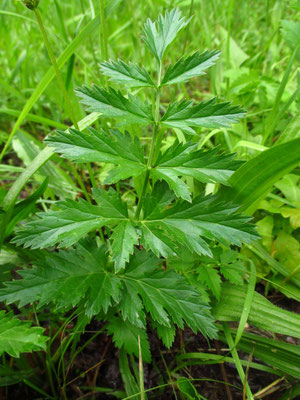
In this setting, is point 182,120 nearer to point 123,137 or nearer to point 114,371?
point 123,137

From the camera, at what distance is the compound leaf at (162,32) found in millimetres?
935

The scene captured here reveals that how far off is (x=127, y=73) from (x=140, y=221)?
0.45 meters

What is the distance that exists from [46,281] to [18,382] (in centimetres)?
45

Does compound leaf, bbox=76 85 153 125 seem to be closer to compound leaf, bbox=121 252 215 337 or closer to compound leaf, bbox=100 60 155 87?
compound leaf, bbox=100 60 155 87

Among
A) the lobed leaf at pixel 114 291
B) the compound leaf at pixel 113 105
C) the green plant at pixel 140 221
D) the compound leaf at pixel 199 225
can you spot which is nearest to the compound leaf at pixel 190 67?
the green plant at pixel 140 221

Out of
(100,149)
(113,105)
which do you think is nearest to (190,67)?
(113,105)

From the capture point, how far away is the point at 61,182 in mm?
1434

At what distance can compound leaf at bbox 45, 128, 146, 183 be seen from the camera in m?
0.88

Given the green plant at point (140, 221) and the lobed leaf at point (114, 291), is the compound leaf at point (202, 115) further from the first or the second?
the lobed leaf at point (114, 291)

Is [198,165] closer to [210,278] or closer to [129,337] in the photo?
[210,278]

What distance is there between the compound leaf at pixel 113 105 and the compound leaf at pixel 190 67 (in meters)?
0.12

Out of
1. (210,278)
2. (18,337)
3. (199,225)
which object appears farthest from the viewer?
(210,278)

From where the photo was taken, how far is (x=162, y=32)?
0.95 metres

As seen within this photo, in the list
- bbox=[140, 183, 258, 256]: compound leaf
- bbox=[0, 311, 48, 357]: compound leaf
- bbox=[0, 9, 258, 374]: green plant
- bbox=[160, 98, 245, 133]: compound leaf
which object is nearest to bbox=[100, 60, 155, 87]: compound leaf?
bbox=[0, 9, 258, 374]: green plant
